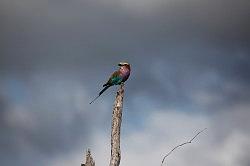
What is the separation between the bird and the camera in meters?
16.9

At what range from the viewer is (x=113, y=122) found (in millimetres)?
13836

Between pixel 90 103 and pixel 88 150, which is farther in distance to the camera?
pixel 90 103

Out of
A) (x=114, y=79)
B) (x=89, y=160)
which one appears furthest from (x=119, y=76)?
(x=89, y=160)

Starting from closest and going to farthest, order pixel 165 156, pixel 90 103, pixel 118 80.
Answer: pixel 165 156
pixel 90 103
pixel 118 80

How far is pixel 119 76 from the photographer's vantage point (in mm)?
17094

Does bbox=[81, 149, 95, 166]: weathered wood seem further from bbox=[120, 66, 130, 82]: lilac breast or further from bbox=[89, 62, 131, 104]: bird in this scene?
bbox=[120, 66, 130, 82]: lilac breast

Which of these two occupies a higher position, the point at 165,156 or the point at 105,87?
the point at 105,87

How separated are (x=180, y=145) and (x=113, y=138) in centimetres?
231

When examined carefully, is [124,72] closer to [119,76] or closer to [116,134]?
[119,76]

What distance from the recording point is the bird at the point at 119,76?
55.5ft

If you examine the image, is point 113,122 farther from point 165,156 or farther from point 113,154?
point 165,156

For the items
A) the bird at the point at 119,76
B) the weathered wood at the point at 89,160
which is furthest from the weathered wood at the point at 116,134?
the bird at the point at 119,76

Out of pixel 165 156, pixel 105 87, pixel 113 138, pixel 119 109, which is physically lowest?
pixel 165 156

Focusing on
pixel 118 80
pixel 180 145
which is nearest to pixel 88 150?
pixel 180 145
